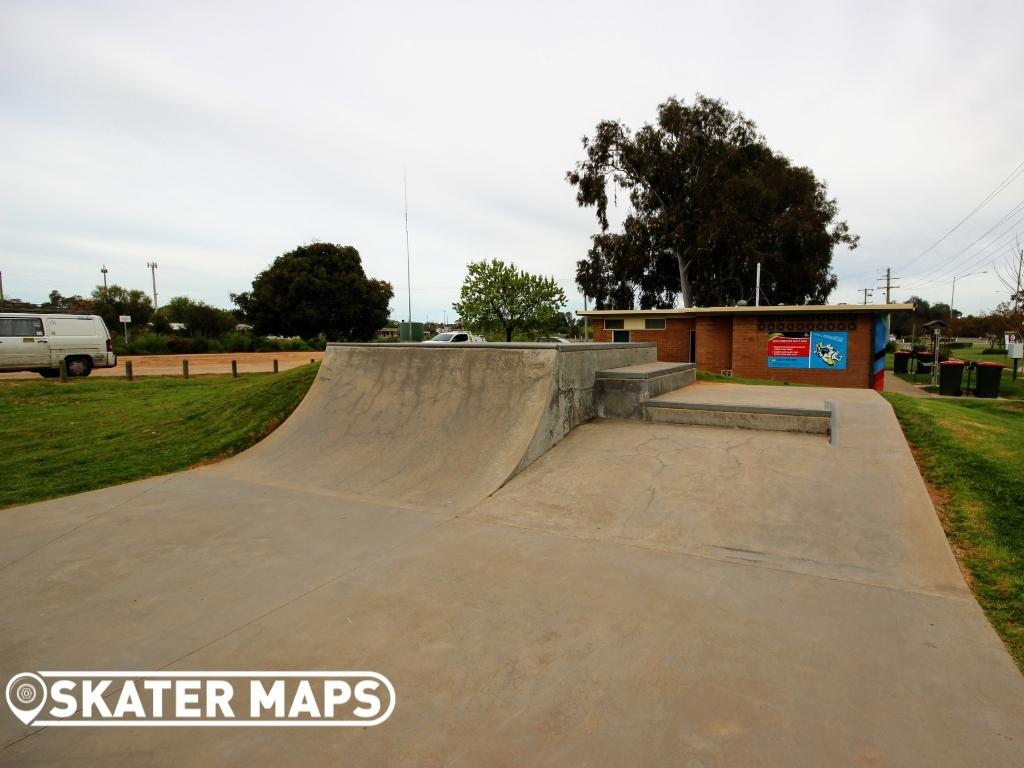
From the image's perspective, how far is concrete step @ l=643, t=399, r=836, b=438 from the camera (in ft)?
21.1

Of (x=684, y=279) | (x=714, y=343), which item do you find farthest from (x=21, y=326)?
(x=684, y=279)

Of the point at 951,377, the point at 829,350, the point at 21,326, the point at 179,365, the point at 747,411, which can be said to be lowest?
the point at 951,377

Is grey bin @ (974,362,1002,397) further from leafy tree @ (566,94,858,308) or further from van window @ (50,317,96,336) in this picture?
van window @ (50,317,96,336)

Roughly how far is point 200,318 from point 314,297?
405 inches

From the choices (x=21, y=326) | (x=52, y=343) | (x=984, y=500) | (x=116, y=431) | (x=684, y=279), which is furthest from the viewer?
(x=684, y=279)

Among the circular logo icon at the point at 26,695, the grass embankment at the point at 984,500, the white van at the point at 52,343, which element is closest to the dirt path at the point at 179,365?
the white van at the point at 52,343

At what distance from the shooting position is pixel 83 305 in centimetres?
5812

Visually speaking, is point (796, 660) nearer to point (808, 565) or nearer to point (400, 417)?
point (808, 565)

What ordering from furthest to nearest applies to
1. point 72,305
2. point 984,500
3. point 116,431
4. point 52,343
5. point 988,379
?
point 72,305
point 988,379
point 52,343
point 116,431
point 984,500

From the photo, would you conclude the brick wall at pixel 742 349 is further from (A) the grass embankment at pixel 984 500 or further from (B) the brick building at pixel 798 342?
(A) the grass embankment at pixel 984 500

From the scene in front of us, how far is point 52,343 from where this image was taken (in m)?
15.6

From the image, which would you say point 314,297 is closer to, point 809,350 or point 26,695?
point 809,350

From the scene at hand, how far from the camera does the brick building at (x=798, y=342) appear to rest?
1705 cm

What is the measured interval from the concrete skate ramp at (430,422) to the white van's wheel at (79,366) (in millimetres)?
12699
